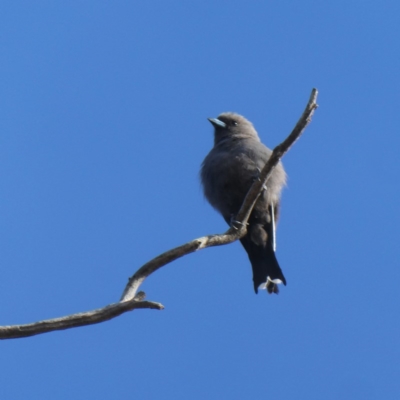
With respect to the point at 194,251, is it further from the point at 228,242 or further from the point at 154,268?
the point at 228,242

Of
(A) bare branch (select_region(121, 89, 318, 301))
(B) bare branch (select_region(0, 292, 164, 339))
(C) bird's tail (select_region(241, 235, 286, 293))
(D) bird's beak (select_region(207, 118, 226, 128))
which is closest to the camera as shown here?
(B) bare branch (select_region(0, 292, 164, 339))

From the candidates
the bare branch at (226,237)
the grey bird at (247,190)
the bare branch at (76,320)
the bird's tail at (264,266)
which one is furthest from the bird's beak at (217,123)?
the bare branch at (76,320)

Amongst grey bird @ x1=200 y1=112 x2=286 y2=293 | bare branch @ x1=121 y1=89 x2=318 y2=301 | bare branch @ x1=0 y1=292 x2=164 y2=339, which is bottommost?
bare branch @ x1=0 y1=292 x2=164 y2=339

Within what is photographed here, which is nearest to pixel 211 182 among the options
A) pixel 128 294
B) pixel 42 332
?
pixel 128 294

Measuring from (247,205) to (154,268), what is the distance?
1.26 meters

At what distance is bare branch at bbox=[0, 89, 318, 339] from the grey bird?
123 centimetres

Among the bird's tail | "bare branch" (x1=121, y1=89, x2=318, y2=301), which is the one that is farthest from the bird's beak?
"bare branch" (x1=121, y1=89, x2=318, y2=301)

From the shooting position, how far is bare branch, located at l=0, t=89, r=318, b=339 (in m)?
3.61

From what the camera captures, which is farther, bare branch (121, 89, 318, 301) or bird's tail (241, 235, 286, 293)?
bird's tail (241, 235, 286, 293)

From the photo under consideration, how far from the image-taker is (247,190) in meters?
6.70

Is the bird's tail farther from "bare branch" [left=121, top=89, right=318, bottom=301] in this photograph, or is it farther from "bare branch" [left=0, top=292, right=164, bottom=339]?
"bare branch" [left=0, top=292, right=164, bottom=339]

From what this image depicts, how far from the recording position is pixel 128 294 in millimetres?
4031

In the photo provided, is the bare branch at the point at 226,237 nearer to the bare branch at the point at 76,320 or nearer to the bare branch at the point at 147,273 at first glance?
the bare branch at the point at 147,273

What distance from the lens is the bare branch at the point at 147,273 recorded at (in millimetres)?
3609
